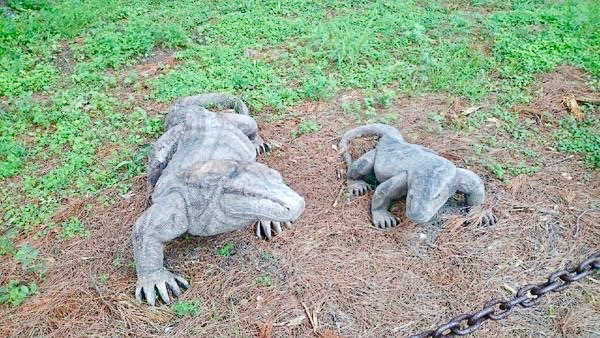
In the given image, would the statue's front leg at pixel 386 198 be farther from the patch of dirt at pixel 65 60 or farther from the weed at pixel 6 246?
the patch of dirt at pixel 65 60

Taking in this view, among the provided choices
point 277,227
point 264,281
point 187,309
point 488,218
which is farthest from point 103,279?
point 488,218

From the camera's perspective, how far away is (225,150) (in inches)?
162

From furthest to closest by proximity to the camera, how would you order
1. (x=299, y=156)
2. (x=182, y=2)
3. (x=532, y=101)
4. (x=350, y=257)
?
(x=182, y=2)
(x=532, y=101)
(x=299, y=156)
(x=350, y=257)

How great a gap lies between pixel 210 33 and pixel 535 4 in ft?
13.7

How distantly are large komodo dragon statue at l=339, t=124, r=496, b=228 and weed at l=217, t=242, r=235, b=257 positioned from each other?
106cm

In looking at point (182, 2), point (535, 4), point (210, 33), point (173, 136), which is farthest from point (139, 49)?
point (535, 4)

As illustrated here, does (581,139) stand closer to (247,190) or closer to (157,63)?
(247,190)

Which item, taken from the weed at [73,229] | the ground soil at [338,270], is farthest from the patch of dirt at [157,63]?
the weed at [73,229]

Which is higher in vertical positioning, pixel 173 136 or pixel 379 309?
pixel 173 136

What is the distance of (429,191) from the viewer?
12.5ft

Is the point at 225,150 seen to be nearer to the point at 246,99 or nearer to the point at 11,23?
the point at 246,99

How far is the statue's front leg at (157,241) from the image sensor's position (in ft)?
Answer: 11.8

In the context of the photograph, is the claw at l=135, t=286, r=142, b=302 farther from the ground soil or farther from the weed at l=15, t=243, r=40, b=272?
the weed at l=15, t=243, r=40, b=272

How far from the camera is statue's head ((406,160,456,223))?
12.5 ft
